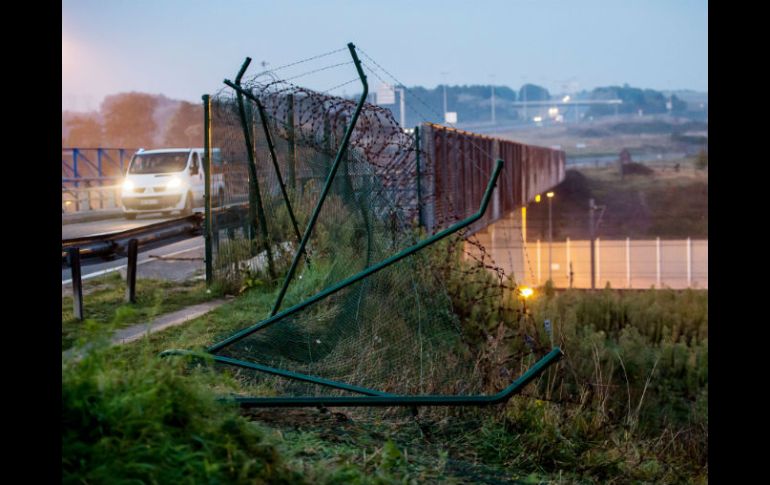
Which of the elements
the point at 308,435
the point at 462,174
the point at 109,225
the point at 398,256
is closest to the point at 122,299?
the point at 398,256

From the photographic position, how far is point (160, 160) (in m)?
29.4

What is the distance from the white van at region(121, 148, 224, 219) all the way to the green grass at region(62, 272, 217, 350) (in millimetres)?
12447

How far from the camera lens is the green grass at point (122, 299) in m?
11.4

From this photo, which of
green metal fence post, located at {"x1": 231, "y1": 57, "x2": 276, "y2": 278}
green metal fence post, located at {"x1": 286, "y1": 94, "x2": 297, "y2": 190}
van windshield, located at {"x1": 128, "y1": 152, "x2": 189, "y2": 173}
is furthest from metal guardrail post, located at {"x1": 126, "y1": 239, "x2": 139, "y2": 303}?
van windshield, located at {"x1": 128, "y1": 152, "x2": 189, "y2": 173}

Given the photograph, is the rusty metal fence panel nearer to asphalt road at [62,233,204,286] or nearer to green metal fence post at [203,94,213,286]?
green metal fence post at [203,94,213,286]

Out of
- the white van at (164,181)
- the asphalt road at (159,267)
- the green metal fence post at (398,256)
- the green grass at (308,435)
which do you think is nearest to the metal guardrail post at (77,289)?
the green grass at (308,435)

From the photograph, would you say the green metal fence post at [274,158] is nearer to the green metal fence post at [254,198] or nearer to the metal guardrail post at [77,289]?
the green metal fence post at [254,198]

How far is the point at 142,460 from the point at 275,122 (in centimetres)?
889

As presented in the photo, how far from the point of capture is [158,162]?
29.4 meters

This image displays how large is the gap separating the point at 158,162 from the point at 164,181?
890mm

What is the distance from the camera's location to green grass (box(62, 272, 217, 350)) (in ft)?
37.5

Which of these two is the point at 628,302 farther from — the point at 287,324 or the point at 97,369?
the point at 97,369

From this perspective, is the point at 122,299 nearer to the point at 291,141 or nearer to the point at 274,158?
the point at 274,158
